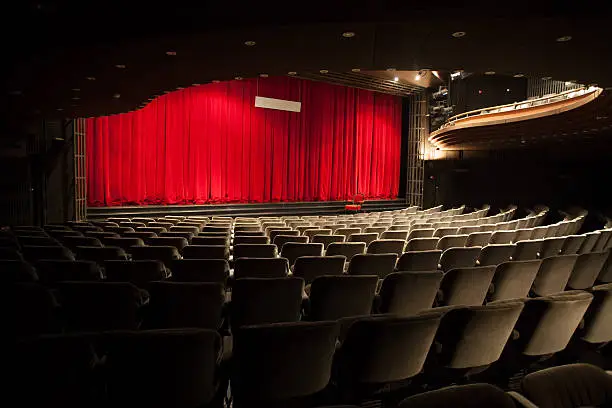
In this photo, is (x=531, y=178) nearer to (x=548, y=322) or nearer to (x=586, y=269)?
(x=586, y=269)

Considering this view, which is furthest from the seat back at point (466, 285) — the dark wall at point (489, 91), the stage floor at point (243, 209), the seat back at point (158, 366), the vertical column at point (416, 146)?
the vertical column at point (416, 146)

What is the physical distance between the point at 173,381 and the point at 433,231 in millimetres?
4839

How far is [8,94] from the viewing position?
258 inches

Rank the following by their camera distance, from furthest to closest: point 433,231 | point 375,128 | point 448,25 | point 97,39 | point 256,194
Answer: point 375,128 < point 256,194 < point 433,231 < point 97,39 < point 448,25

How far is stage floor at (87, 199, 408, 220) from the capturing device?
1227 cm

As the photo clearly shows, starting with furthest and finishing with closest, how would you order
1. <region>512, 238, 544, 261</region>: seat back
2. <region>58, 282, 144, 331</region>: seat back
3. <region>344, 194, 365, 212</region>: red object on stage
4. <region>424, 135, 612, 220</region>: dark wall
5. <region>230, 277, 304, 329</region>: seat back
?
<region>344, 194, 365, 212</region>: red object on stage, <region>424, 135, 612, 220</region>: dark wall, <region>512, 238, 544, 261</region>: seat back, <region>230, 277, 304, 329</region>: seat back, <region>58, 282, 144, 331</region>: seat back

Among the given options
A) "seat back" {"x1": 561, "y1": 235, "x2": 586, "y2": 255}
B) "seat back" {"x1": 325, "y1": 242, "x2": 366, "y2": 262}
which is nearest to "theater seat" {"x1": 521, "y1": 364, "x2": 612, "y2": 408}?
"seat back" {"x1": 325, "y1": 242, "x2": 366, "y2": 262}

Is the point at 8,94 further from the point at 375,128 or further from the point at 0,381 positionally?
the point at 375,128

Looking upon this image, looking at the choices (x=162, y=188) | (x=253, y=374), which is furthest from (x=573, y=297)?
(x=162, y=188)

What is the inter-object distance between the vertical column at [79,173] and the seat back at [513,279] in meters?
10.4

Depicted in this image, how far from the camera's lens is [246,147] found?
49.3ft

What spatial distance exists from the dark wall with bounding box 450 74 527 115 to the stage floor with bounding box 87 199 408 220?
4.93m

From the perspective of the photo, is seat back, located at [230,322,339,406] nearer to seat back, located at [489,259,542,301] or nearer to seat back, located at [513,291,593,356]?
seat back, located at [513,291,593,356]

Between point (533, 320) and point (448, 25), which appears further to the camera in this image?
point (448, 25)
